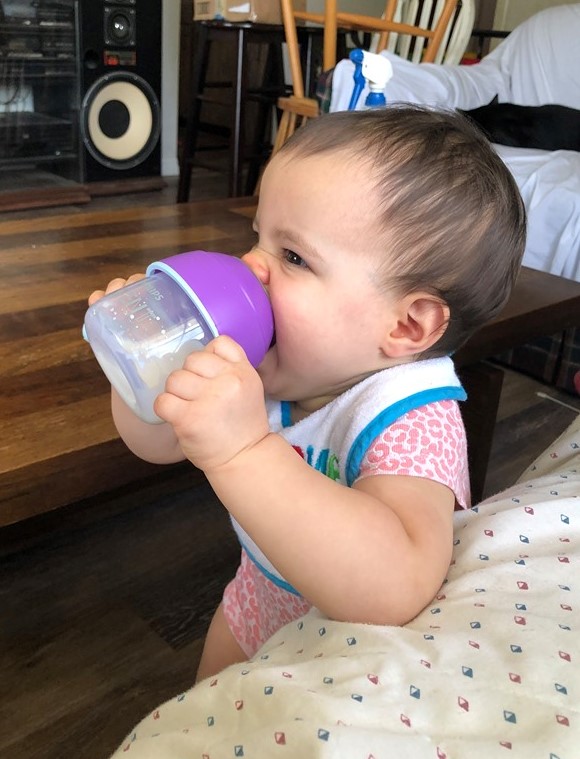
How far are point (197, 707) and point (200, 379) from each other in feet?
0.61

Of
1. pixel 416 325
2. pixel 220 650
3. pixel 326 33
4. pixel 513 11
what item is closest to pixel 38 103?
pixel 326 33

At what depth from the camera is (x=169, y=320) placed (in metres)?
0.53

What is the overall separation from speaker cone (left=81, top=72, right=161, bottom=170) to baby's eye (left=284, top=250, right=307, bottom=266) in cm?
306

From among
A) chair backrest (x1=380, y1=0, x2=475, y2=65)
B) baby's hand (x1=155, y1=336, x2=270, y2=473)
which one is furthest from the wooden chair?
baby's hand (x1=155, y1=336, x2=270, y2=473)

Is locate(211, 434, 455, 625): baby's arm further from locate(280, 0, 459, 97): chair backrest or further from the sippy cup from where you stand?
Answer: locate(280, 0, 459, 97): chair backrest

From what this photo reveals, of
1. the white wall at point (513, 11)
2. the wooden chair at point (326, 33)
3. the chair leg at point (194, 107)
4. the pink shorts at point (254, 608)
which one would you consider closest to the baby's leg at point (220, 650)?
the pink shorts at point (254, 608)

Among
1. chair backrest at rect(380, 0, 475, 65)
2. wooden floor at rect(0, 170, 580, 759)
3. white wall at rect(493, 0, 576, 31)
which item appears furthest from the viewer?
white wall at rect(493, 0, 576, 31)

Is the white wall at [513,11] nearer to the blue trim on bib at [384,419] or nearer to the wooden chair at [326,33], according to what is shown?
the wooden chair at [326,33]

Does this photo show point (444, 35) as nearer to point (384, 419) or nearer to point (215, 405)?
point (384, 419)

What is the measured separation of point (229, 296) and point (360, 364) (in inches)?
5.6

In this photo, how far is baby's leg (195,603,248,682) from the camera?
32.2 inches

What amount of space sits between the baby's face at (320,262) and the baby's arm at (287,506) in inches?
4.2

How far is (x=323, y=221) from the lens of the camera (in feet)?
1.84

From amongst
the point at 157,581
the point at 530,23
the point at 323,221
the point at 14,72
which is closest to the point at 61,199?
the point at 14,72
